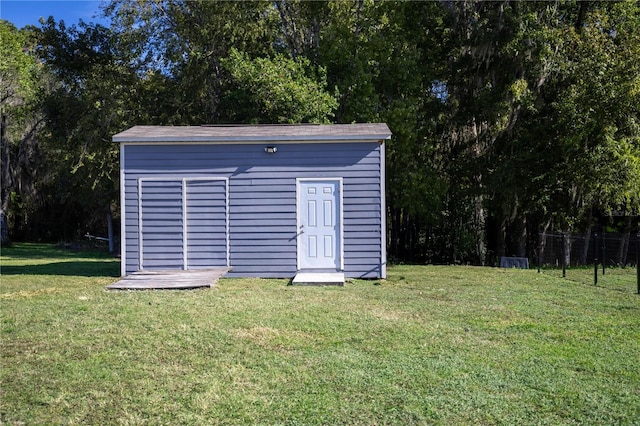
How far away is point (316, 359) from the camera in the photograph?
5.23m

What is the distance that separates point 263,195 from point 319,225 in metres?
1.19

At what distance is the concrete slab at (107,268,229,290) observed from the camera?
935 centimetres

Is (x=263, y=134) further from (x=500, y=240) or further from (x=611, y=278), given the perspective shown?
(x=500, y=240)

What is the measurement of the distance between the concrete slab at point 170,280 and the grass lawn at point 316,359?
20.1 inches

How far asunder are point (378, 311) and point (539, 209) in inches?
430

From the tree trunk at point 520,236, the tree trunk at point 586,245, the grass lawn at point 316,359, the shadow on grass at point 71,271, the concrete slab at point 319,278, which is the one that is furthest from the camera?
the tree trunk at point 520,236

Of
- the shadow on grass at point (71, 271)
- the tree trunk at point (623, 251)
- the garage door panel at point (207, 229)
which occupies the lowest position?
the shadow on grass at point (71, 271)

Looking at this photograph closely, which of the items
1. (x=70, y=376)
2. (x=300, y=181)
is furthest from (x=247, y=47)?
(x=70, y=376)

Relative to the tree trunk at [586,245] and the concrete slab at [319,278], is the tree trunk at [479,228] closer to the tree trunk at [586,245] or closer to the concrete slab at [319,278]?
the tree trunk at [586,245]

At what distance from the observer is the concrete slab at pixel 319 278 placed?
10195mm

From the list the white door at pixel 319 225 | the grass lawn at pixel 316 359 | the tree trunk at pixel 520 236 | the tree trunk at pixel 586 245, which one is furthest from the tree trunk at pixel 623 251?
the white door at pixel 319 225

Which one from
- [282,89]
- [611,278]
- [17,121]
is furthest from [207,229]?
[17,121]

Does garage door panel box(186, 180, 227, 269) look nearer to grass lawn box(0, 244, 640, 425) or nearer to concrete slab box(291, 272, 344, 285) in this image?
concrete slab box(291, 272, 344, 285)

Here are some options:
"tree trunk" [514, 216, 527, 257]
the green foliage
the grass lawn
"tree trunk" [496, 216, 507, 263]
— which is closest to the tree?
the green foliage
